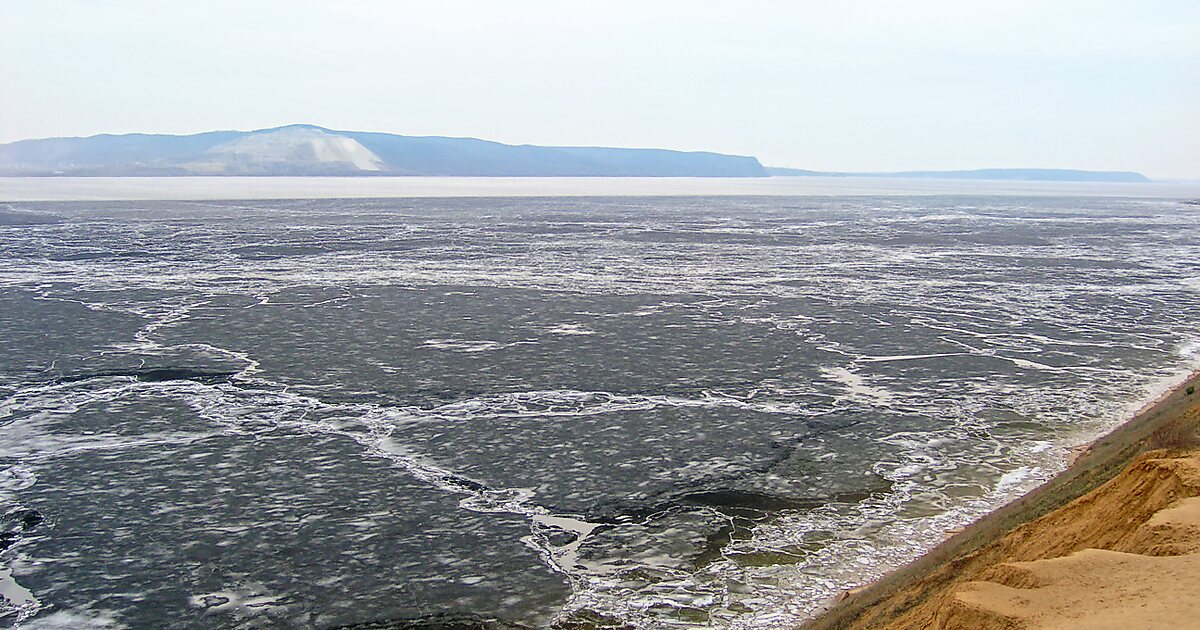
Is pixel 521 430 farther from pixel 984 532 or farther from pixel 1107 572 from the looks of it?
pixel 1107 572

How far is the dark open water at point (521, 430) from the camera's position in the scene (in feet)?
30.5

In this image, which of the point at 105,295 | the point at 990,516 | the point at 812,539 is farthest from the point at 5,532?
the point at 105,295

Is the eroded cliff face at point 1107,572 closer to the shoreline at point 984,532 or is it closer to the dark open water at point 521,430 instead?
the shoreline at point 984,532

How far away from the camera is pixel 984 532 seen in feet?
30.9

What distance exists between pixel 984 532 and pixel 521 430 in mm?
6250

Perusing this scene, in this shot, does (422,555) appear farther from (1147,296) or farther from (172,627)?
(1147,296)

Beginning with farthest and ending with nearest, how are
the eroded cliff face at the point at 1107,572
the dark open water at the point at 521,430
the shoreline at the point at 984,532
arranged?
1. the dark open water at the point at 521,430
2. the shoreline at the point at 984,532
3. the eroded cliff face at the point at 1107,572

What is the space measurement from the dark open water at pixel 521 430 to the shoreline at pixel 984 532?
1.19 feet

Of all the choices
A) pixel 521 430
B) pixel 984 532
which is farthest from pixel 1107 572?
pixel 521 430

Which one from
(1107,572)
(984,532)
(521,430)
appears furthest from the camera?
(521,430)

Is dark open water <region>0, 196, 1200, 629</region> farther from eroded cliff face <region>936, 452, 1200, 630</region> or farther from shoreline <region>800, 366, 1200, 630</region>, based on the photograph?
eroded cliff face <region>936, 452, 1200, 630</region>

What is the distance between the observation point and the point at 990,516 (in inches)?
413

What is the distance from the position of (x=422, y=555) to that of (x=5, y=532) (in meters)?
4.07

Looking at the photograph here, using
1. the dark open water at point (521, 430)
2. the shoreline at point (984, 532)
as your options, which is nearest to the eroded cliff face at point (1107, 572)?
the shoreline at point (984, 532)
